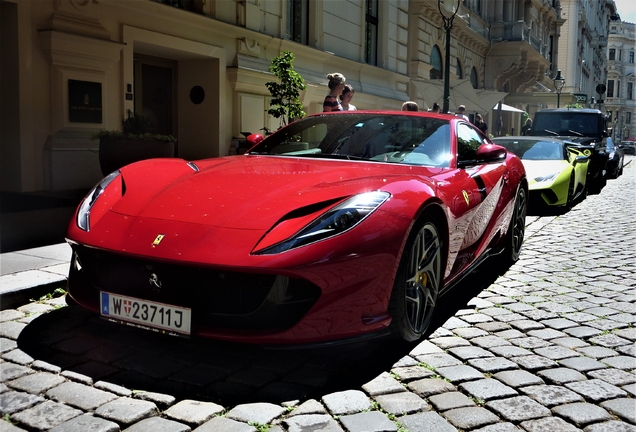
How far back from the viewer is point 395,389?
3006mm

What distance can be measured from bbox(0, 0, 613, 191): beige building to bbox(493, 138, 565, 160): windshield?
389 cm

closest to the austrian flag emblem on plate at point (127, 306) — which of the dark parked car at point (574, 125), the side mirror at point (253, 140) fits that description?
the side mirror at point (253, 140)

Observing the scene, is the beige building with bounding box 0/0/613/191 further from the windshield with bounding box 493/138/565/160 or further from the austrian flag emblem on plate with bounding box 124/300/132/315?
the austrian flag emblem on plate with bounding box 124/300/132/315

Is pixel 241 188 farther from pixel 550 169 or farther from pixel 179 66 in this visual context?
pixel 179 66

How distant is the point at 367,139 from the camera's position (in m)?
4.50

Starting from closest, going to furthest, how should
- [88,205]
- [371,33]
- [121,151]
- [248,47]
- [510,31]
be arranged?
[88,205], [121,151], [248,47], [371,33], [510,31]

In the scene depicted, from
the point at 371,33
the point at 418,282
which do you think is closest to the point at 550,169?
the point at 418,282

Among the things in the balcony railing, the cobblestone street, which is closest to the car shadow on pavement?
the cobblestone street

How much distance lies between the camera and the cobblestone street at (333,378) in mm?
2672

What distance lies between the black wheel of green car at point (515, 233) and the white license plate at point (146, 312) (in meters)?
3.68

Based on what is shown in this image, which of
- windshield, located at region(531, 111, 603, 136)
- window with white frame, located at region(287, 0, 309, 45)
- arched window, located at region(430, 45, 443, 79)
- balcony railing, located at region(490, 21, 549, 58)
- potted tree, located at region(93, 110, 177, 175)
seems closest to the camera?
potted tree, located at region(93, 110, 177, 175)

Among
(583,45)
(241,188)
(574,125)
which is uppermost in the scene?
(583,45)

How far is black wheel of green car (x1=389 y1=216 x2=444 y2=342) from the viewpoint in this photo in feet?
10.9

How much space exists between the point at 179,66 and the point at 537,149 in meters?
6.87
